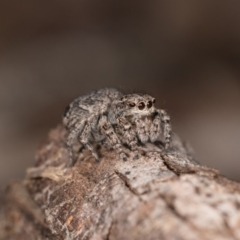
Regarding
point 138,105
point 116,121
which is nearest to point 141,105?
point 138,105

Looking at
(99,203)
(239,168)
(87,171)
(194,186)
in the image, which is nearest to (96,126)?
(87,171)

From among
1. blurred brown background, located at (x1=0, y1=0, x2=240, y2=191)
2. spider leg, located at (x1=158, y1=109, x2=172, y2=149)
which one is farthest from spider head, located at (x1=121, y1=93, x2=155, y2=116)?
blurred brown background, located at (x1=0, y1=0, x2=240, y2=191)

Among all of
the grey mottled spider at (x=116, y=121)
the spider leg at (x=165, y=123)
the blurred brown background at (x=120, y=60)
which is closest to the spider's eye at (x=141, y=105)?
the grey mottled spider at (x=116, y=121)

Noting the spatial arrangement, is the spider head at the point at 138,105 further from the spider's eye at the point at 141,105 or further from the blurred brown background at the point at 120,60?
the blurred brown background at the point at 120,60

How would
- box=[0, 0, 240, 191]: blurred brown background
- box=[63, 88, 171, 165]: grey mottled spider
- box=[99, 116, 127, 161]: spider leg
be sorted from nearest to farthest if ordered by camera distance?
1. box=[99, 116, 127, 161]: spider leg
2. box=[63, 88, 171, 165]: grey mottled spider
3. box=[0, 0, 240, 191]: blurred brown background

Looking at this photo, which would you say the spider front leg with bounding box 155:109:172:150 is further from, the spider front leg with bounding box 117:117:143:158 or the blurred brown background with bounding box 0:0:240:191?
the blurred brown background with bounding box 0:0:240:191

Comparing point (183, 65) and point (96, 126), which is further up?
point (183, 65)

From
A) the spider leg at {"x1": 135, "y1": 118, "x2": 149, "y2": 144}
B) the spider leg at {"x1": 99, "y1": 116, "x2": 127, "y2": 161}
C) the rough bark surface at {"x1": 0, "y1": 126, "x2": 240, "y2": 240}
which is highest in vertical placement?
the spider leg at {"x1": 135, "y1": 118, "x2": 149, "y2": 144}

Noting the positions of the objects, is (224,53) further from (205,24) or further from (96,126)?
(96,126)
